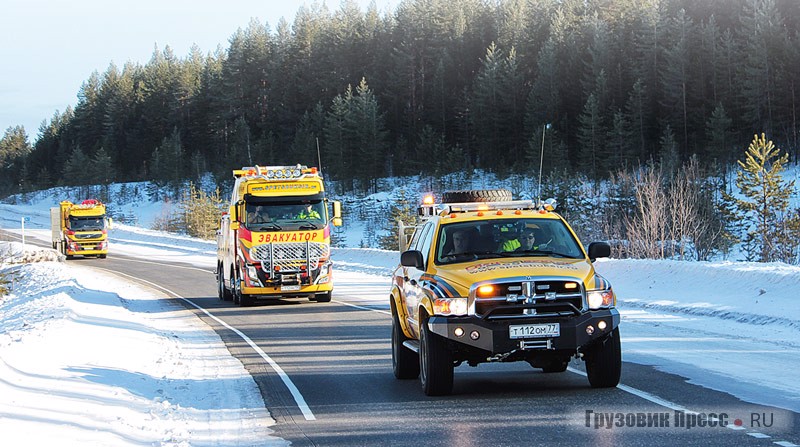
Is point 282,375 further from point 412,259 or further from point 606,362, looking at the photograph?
point 606,362

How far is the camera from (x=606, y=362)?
368 inches

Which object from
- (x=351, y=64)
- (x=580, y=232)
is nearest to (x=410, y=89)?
(x=351, y=64)

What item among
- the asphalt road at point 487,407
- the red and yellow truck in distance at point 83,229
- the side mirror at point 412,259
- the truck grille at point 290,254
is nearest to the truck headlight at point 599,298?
the asphalt road at point 487,407

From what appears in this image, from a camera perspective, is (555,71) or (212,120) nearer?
(555,71)

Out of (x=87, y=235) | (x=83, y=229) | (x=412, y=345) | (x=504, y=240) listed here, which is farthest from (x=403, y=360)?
(x=83, y=229)

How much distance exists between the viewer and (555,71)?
85312 millimetres

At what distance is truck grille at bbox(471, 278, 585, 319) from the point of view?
8.76m

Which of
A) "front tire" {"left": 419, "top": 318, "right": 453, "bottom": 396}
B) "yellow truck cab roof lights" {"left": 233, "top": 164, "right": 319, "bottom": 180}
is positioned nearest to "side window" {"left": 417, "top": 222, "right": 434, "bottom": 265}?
"front tire" {"left": 419, "top": 318, "right": 453, "bottom": 396}

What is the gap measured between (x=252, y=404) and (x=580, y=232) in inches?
1570

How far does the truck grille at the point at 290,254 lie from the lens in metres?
22.7

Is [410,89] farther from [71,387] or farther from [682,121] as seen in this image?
[71,387]

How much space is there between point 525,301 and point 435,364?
122 cm

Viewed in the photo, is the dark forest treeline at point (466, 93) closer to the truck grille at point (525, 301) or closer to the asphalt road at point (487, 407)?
the asphalt road at point (487, 407)

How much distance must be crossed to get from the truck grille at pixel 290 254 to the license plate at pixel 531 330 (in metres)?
14.6
